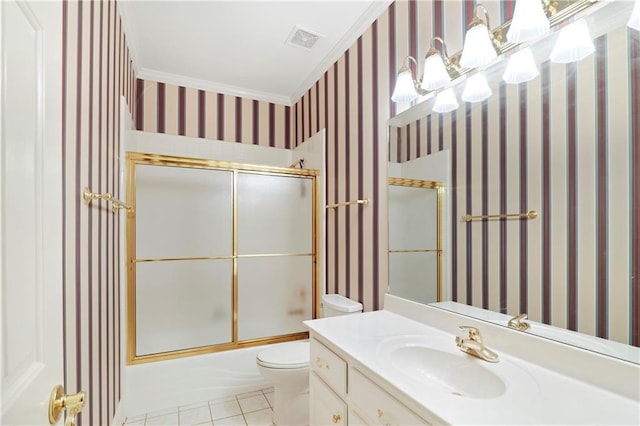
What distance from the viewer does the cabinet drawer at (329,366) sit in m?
1.16

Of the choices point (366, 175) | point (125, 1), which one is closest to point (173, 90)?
point (125, 1)

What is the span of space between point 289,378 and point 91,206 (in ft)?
4.54

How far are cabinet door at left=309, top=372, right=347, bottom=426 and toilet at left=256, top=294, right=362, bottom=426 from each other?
42 cm

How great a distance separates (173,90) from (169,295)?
1.85m

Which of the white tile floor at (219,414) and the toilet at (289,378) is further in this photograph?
the white tile floor at (219,414)

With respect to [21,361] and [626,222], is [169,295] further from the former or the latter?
[626,222]

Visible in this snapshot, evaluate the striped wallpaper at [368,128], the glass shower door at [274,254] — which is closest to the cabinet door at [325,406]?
the striped wallpaper at [368,128]

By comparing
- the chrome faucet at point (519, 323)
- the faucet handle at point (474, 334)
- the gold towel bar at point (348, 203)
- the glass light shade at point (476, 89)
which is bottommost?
the faucet handle at point (474, 334)

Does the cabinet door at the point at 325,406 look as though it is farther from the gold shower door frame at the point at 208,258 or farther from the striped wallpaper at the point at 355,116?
the gold shower door frame at the point at 208,258

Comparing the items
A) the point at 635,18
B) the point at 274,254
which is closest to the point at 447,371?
the point at 635,18

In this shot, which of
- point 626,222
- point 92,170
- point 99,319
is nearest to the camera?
point 626,222

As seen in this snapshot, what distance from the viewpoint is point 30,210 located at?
524 mm

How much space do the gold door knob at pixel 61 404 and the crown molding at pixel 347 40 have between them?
2188 millimetres

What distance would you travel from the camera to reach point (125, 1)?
182 cm
